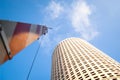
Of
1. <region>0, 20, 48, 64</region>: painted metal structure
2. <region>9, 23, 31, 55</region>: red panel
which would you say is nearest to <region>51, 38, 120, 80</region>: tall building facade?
<region>0, 20, 48, 64</region>: painted metal structure

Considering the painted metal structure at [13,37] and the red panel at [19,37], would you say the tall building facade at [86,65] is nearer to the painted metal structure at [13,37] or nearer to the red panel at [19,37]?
the painted metal structure at [13,37]

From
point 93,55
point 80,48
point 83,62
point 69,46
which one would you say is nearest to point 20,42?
point 83,62

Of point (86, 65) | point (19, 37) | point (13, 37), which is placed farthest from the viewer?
point (86, 65)

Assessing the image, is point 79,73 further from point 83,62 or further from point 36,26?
point 36,26

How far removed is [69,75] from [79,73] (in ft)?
13.3

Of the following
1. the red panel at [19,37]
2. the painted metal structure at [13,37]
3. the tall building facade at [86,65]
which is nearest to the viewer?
the painted metal structure at [13,37]

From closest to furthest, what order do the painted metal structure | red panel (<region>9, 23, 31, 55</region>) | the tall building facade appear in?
the painted metal structure, red panel (<region>9, 23, 31, 55</region>), the tall building facade

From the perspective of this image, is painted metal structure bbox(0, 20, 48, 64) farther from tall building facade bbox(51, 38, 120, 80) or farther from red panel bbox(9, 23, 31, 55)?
tall building facade bbox(51, 38, 120, 80)

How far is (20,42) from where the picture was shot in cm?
555

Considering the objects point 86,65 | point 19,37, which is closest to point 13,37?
point 19,37

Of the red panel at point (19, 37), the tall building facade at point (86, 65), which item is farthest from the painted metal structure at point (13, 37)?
the tall building facade at point (86, 65)

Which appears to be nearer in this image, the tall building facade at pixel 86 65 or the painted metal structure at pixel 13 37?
the painted metal structure at pixel 13 37

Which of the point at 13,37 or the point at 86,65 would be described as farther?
the point at 86,65

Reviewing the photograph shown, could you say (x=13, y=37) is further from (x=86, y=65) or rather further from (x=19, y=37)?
(x=86, y=65)
